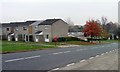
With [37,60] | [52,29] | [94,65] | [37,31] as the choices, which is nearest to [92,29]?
[52,29]

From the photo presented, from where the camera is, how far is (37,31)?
75.1 metres

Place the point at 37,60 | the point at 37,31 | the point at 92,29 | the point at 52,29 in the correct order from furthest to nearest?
the point at 92,29, the point at 37,31, the point at 52,29, the point at 37,60

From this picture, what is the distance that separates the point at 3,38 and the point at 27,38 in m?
12.9

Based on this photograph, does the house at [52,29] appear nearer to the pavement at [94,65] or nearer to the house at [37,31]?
the house at [37,31]

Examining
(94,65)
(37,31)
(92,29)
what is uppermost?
(92,29)

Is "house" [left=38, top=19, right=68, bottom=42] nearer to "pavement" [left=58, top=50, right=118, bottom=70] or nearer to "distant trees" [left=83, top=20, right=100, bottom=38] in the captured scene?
"distant trees" [left=83, top=20, right=100, bottom=38]

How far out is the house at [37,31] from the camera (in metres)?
71.2

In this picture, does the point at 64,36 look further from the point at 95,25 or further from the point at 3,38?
the point at 3,38

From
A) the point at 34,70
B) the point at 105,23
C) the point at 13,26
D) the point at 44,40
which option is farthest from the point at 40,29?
the point at 105,23

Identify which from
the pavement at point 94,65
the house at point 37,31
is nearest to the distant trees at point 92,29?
the house at point 37,31

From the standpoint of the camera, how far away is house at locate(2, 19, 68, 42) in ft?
234

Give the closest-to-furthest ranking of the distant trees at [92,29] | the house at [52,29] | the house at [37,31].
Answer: the house at [52,29] < the house at [37,31] < the distant trees at [92,29]

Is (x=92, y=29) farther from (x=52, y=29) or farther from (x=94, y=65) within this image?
(x=94, y=65)

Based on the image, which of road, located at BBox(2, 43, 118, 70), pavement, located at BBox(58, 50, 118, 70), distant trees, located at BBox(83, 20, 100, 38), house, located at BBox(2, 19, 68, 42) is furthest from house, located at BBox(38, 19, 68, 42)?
pavement, located at BBox(58, 50, 118, 70)
